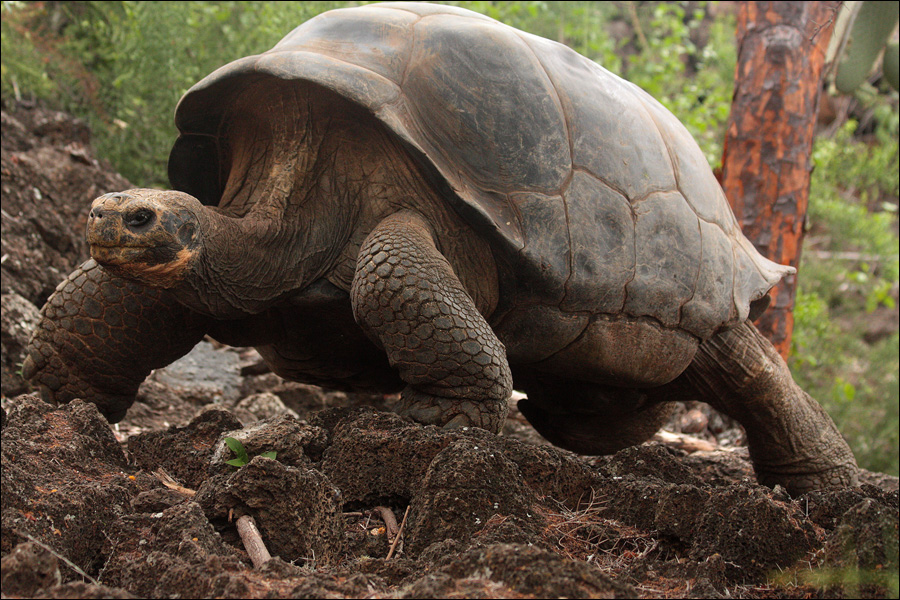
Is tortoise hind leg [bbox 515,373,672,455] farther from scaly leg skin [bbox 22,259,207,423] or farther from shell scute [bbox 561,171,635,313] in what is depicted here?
scaly leg skin [bbox 22,259,207,423]

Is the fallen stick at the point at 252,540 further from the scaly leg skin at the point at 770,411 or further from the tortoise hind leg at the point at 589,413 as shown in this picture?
the scaly leg skin at the point at 770,411

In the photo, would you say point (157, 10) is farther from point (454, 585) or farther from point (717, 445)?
point (454, 585)

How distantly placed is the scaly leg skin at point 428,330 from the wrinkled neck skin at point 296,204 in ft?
0.78

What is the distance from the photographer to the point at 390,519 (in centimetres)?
208

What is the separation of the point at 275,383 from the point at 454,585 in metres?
3.38

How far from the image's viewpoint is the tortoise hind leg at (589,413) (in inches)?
136

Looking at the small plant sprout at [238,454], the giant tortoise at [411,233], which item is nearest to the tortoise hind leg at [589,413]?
the giant tortoise at [411,233]

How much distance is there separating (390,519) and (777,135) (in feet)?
13.8

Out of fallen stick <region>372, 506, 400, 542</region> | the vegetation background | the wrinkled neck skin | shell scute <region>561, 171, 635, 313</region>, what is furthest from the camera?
the vegetation background

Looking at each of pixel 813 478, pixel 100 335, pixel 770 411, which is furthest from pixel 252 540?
pixel 813 478

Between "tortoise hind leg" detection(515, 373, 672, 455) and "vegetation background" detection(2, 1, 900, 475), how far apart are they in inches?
107

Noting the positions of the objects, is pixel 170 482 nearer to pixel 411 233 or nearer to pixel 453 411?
pixel 453 411

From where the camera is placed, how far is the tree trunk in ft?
17.3

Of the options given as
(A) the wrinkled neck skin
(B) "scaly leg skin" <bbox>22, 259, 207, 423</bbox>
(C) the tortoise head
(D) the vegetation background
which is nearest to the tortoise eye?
(C) the tortoise head
